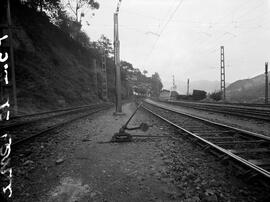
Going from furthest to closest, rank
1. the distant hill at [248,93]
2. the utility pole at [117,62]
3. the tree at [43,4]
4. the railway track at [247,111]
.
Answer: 1. the distant hill at [248,93]
2. the tree at [43,4]
3. the utility pole at [117,62]
4. the railway track at [247,111]

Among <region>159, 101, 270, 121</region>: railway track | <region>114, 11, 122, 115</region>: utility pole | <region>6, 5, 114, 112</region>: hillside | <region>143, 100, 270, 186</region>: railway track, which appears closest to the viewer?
<region>143, 100, 270, 186</region>: railway track

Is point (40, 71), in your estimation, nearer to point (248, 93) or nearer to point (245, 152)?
point (245, 152)

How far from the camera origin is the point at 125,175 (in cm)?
341

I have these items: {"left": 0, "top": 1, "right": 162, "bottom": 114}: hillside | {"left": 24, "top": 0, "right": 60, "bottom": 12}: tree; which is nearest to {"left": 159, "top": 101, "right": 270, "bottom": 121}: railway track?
{"left": 0, "top": 1, "right": 162, "bottom": 114}: hillside

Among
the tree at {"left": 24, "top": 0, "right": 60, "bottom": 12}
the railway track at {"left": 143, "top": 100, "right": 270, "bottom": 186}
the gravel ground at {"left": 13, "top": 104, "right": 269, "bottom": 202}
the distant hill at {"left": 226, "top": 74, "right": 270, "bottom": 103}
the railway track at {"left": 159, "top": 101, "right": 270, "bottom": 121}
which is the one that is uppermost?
the tree at {"left": 24, "top": 0, "right": 60, "bottom": 12}

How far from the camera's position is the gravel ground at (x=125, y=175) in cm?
270

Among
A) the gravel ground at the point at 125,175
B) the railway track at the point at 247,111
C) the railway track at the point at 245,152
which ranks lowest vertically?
the gravel ground at the point at 125,175

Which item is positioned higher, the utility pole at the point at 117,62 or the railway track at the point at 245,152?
the utility pole at the point at 117,62

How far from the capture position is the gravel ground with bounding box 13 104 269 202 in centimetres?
270

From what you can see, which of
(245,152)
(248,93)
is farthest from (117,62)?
(248,93)

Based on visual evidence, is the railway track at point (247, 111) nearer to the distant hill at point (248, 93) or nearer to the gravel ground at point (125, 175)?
the gravel ground at point (125, 175)

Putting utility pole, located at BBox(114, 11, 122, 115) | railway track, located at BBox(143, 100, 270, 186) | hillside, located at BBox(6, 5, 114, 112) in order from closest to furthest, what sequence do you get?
1. railway track, located at BBox(143, 100, 270, 186)
2. utility pole, located at BBox(114, 11, 122, 115)
3. hillside, located at BBox(6, 5, 114, 112)

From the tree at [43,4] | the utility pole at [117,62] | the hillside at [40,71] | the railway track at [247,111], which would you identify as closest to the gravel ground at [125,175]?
the railway track at [247,111]

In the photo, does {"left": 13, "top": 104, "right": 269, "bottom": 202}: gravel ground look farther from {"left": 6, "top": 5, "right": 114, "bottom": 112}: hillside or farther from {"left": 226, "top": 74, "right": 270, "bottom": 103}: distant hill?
{"left": 226, "top": 74, "right": 270, "bottom": 103}: distant hill
